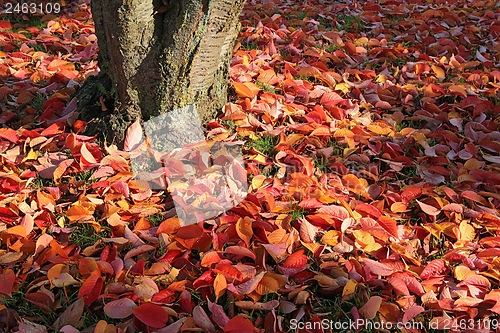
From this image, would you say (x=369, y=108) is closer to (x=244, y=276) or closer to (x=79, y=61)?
(x=244, y=276)

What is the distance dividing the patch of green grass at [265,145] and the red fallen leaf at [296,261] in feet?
2.46

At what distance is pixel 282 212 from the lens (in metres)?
1.81

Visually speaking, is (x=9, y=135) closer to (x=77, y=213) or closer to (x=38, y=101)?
(x=38, y=101)

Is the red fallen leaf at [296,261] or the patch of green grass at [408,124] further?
the patch of green grass at [408,124]

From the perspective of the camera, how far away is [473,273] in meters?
1.55

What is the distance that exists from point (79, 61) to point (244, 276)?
8.24 feet

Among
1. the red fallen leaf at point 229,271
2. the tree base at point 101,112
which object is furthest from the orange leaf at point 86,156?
the red fallen leaf at point 229,271

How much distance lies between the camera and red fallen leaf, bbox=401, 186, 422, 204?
1905 mm

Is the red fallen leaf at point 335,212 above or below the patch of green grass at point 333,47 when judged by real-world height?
below

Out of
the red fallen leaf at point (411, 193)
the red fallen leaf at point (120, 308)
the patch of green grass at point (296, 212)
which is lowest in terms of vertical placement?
the red fallen leaf at point (120, 308)

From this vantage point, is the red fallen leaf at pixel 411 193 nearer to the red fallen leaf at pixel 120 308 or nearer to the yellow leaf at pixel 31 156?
the red fallen leaf at pixel 120 308

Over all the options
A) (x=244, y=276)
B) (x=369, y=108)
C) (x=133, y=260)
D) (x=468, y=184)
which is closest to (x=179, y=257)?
(x=133, y=260)

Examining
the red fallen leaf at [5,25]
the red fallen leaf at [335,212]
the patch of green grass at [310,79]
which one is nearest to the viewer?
the red fallen leaf at [335,212]

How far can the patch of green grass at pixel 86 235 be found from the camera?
1674 mm
